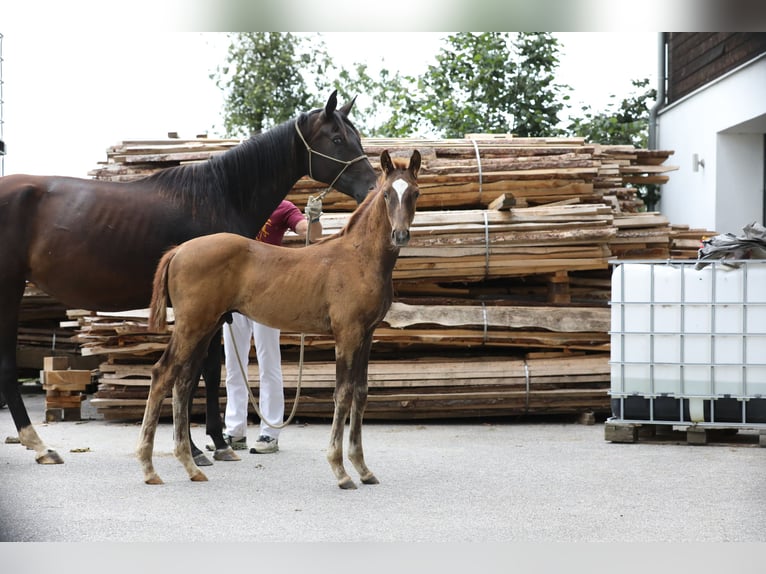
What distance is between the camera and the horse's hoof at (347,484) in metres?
5.55

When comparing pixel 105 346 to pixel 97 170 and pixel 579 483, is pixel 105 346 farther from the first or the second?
pixel 579 483

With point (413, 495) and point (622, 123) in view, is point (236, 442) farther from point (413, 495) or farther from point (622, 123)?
point (622, 123)

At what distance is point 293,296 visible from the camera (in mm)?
5574

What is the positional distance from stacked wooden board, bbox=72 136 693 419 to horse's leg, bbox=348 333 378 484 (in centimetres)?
310

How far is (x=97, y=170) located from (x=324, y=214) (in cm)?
242

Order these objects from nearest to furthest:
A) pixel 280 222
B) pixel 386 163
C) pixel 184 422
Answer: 1. pixel 386 163
2. pixel 184 422
3. pixel 280 222

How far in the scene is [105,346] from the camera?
9.05m

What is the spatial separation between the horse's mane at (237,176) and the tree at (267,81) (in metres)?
14.4

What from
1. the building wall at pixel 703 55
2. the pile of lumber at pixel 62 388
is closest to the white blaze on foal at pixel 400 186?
the pile of lumber at pixel 62 388

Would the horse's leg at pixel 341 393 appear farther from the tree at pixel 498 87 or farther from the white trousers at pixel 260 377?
the tree at pixel 498 87

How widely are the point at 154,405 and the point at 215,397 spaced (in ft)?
3.41

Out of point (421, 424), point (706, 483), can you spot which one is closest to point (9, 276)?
point (421, 424)

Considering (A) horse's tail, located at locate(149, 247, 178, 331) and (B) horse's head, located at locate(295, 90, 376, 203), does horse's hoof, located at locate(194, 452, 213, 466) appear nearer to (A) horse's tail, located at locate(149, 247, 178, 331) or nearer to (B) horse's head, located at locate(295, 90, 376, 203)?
(A) horse's tail, located at locate(149, 247, 178, 331)

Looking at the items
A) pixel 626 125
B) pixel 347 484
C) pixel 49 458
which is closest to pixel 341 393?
pixel 347 484
